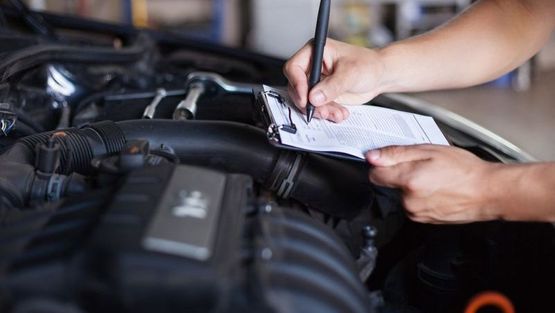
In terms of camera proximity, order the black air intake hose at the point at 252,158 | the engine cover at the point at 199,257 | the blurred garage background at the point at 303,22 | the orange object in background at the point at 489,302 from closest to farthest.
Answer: the engine cover at the point at 199,257 < the orange object in background at the point at 489,302 < the black air intake hose at the point at 252,158 < the blurred garage background at the point at 303,22

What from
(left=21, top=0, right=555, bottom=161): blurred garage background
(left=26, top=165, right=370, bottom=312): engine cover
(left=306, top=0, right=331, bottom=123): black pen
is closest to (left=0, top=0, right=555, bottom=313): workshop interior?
(left=26, top=165, right=370, bottom=312): engine cover

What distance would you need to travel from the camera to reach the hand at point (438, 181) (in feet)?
2.36

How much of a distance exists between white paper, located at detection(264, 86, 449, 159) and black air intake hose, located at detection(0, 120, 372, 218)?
0.12 ft

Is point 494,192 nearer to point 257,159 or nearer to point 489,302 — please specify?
Result: point 489,302

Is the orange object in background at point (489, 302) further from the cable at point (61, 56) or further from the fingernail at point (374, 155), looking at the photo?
the cable at point (61, 56)

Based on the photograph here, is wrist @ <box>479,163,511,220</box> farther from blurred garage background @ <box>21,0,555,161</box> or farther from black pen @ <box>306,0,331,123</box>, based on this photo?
blurred garage background @ <box>21,0,555,161</box>

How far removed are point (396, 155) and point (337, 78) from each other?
0.20 m

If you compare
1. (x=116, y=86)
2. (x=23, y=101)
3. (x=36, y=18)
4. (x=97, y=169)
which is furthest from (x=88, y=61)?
(x=97, y=169)

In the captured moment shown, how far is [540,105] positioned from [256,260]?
161 inches

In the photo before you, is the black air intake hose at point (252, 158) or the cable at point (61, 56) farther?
the cable at point (61, 56)

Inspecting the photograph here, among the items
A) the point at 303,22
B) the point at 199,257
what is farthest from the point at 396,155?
the point at 303,22

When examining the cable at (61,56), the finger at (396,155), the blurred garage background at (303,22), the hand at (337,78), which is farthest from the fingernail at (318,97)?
the blurred garage background at (303,22)

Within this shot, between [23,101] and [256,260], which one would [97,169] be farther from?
[23,101]

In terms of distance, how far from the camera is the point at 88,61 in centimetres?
121
